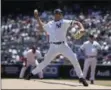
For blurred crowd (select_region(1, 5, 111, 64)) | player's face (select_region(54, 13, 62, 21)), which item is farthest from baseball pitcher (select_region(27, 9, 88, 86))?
blurred crowd (select_region(1, 5, 111, 64))

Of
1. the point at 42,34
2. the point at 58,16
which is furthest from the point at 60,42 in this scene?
the point at 42,34

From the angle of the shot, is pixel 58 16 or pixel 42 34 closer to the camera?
pixel 58 16

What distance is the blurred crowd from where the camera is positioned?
79.3 ft

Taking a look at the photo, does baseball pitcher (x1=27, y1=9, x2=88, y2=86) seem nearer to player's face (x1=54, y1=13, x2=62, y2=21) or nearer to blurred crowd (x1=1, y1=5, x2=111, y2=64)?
player's face (x1=54, y1=13, x2=62, y2=21)

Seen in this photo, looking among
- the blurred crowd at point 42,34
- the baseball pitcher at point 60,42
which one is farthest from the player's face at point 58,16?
the blurred crowd at point 42,34

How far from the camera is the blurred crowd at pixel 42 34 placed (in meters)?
24.2

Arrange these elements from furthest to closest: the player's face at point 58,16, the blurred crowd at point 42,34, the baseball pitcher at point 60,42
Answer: the blurred crowd at point 42,34 < the player's face at point 58,16 < the baseball pitcher at point 60,42

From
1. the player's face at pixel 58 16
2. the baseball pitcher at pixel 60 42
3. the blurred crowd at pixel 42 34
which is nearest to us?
the baseball pitcher at pixel 60 42

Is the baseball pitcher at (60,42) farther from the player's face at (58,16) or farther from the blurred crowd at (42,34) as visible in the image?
the blurred crowd at (42,34)

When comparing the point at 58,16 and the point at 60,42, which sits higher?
the point at 58,16

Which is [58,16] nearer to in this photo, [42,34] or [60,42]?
[60,42]

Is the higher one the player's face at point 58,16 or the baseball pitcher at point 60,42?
the player's face at point 58,16

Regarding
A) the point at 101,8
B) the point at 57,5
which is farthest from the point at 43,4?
the point at 101,8

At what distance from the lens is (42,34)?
25891mm
